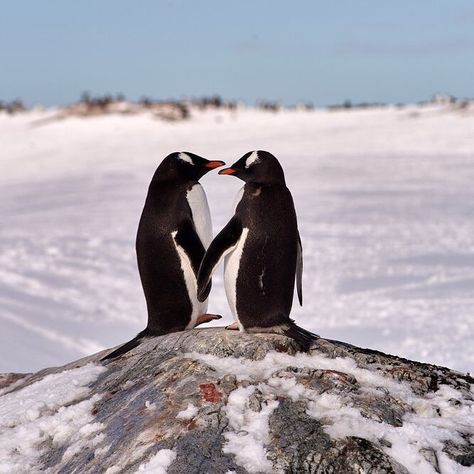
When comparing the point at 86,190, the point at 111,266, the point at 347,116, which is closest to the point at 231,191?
the point at 86,190

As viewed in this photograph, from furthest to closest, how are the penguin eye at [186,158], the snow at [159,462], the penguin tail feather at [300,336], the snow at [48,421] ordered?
the penguin eye at [186,158] < the penguin tail feather at [300,336] < the snow at [48,421] < the snow at [159,462]

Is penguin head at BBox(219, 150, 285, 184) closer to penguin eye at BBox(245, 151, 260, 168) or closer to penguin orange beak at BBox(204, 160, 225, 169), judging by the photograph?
penguin eye at BBox(245, 151, 260, 168)

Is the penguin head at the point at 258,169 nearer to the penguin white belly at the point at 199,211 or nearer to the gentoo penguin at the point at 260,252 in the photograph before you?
the gentoo penguin at the point at 260,252

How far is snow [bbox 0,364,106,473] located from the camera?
3545 millimetres

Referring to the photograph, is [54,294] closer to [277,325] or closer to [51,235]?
[51,235]

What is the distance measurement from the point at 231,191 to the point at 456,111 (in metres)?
10.6

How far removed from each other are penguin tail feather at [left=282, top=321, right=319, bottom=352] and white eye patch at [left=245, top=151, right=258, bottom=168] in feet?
2.36

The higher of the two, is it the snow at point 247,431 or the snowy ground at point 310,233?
the snow at point 247,431

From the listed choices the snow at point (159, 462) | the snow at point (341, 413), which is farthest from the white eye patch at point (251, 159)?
the snow at point (159, 462)

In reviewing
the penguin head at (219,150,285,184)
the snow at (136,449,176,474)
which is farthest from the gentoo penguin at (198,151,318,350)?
the snow at (136,449,176,474)

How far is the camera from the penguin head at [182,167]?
458 cm

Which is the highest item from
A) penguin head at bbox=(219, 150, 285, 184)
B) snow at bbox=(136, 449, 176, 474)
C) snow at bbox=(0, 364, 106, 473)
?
penguin head at bbox=(219, 150, 285, 184)

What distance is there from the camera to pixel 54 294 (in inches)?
348

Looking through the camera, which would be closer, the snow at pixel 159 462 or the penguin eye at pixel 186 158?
the snow at pixel 159 462
